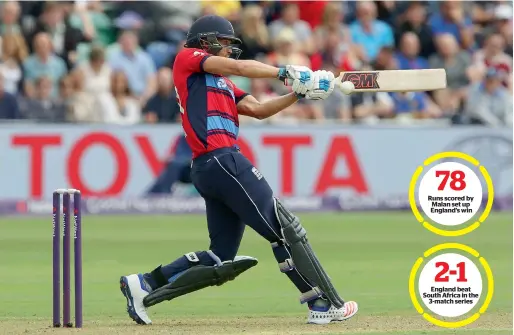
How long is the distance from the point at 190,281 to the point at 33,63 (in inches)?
357

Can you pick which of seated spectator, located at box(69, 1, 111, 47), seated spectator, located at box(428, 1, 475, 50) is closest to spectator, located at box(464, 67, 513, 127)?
seated spectator, located at box(428, 1, 475, 50)

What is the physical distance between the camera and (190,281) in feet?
24.3

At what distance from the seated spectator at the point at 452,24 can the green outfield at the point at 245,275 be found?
373 centimetres

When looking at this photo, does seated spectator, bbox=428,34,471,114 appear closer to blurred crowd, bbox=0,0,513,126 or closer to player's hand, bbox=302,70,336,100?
blurred crowd, bbox=0,0,513,126

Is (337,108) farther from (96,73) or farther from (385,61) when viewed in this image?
(96,73)

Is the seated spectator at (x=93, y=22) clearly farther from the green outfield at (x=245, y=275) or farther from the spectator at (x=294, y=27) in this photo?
the green outfield at (x=245, y=275)

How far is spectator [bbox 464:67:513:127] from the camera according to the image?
1623 cm

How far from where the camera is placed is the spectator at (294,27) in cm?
1711

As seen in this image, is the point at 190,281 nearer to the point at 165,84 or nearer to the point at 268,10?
the point at 165,84

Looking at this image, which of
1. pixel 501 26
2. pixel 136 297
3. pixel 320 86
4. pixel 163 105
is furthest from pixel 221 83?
pixel 501 26

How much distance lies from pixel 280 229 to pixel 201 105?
34.7 inches

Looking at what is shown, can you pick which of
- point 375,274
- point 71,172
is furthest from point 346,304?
point 71,172

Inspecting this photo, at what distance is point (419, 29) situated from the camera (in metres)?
17.9

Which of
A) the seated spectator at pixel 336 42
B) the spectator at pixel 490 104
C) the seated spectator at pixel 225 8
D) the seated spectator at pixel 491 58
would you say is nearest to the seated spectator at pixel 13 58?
the seated spectator at pixel 225 8
